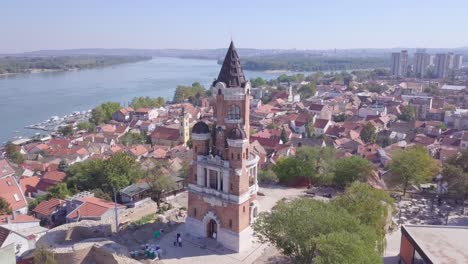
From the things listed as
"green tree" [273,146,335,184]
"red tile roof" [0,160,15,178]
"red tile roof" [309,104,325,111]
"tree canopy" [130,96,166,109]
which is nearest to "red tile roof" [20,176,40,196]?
"red tile roof" [0,160,15,178]

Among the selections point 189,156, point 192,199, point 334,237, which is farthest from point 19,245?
point 189,156

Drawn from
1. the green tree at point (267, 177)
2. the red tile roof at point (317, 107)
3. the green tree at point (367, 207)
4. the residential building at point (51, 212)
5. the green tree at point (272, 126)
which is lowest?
the residential building at point (51, 212)

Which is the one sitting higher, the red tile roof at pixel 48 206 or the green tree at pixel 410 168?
the green tree at pixel 410 168

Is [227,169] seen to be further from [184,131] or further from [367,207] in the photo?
[184,131]

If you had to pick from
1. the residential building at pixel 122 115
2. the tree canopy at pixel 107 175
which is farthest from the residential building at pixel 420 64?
the tree canopy at pixel 107 175

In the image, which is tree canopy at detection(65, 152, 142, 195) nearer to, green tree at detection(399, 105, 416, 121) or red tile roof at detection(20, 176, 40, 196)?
red tile roof at detection(20, 176, 40, 196)

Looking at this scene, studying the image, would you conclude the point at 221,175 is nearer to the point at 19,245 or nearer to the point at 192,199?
the point at 192,199

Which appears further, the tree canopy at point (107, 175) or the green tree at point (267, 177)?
the green tree at point (267, 177)

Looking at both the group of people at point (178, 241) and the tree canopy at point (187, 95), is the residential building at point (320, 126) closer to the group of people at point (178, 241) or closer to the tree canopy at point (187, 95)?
the group of people at point (178, 241)
